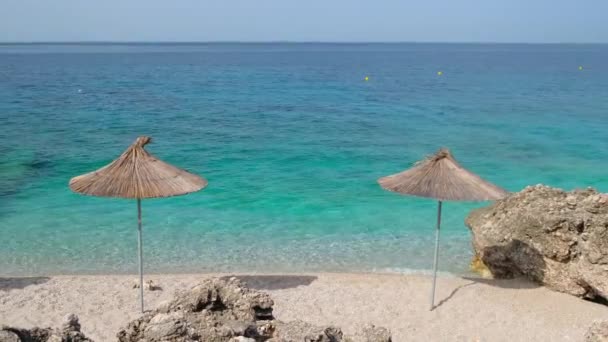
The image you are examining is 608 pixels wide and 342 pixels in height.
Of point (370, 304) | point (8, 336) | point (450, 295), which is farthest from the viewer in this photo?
point (450, 295)

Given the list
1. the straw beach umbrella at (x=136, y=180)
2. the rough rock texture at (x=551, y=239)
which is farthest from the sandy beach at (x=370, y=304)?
the straw beach umbrella at (x=136, y=180)

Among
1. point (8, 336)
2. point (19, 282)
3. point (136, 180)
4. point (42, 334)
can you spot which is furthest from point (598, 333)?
point (19, 282)

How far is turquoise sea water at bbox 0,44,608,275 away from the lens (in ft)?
37.7

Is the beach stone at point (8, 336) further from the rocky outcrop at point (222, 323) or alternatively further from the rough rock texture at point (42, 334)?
the rocky outcrop at point (222, 323)

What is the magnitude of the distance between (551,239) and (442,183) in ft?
6.85

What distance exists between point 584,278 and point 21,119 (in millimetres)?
25273

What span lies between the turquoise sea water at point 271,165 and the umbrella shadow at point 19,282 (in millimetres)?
985

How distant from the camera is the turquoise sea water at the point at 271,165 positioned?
1148cm

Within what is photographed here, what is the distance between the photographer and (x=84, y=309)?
8273 mm

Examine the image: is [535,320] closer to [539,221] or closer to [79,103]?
[539,221]

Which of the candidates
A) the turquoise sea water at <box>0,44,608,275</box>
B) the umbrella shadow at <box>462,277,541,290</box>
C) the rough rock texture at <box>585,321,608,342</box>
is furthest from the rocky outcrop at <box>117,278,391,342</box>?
the turquoise sea water at <box>0,44,608,275</box>

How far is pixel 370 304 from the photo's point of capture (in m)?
8.63

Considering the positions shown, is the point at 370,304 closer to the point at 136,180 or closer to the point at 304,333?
the point at 136,180

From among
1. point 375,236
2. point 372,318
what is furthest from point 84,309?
point 375,236
